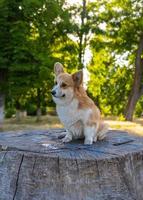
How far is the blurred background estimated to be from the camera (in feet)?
48.0

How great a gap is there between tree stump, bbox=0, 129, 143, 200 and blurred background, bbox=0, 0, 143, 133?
10.2m

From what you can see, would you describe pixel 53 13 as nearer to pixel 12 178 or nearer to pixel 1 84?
pixel 1 84

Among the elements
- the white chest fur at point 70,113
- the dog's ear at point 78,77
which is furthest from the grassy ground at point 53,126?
the dog's ear at point 78,77

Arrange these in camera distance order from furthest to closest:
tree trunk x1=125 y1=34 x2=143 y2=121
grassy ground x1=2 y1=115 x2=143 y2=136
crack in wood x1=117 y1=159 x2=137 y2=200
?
tree trunk x1=125 y1=34 x2=143 y2=121, grassy ground x1=2 y1=115 x2=143 y2=136, crack in wood x1=117 y1=159 x2=137 y2=200

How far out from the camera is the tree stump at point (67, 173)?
3938 millimetres

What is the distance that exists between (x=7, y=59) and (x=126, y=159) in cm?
1094

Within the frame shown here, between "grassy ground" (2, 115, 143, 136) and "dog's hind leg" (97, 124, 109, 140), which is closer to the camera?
"dog's hind leg" (97, 124, 109, 140)

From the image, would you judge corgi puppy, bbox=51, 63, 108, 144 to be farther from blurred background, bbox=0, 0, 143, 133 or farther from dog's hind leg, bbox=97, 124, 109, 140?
blurred background, bbox=0, 0, 143, 133

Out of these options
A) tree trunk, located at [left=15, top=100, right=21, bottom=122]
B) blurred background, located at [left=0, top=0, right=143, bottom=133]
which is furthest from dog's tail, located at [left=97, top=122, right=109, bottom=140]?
tree trunk, located at [left=15, top=100, right=21, bottom=122]

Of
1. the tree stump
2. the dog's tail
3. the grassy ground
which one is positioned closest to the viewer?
the tree stump

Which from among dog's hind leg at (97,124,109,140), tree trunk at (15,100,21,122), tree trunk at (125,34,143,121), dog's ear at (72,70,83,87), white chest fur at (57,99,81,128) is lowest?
tree trunk at (15,100,21,122)

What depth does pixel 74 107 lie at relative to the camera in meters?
4.36

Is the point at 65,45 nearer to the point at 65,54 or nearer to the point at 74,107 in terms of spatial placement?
the point at 65,54

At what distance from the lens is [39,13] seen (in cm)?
1505
